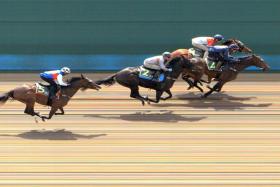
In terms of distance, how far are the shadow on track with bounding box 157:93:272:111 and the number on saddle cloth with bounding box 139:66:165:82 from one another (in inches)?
36.4

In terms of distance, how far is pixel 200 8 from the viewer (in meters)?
19.2

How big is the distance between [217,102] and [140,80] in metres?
2.36

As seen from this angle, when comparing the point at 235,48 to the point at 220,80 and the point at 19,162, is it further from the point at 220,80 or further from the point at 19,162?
the point at 19,162

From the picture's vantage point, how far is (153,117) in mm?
13484

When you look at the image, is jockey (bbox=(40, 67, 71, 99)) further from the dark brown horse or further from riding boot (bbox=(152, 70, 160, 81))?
the dark brown horse

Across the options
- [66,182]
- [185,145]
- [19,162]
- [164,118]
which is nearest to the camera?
[66,182]

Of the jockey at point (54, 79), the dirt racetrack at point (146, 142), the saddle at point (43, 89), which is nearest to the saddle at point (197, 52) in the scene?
the dirt racetrack at point (146, 142)

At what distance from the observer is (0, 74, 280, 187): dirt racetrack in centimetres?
926

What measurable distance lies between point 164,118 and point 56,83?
2.74 meters

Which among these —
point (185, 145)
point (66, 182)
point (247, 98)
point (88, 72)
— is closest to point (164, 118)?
point (185, 145)

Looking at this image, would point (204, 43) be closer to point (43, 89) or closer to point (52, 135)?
point (43, 89)

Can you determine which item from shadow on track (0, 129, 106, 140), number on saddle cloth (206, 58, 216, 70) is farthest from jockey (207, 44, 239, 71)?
shadow on track (0, 129, 106, 140)

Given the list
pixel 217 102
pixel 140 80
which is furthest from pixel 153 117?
pixel 217 102

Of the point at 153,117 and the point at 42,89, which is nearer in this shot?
the point at 42,89
